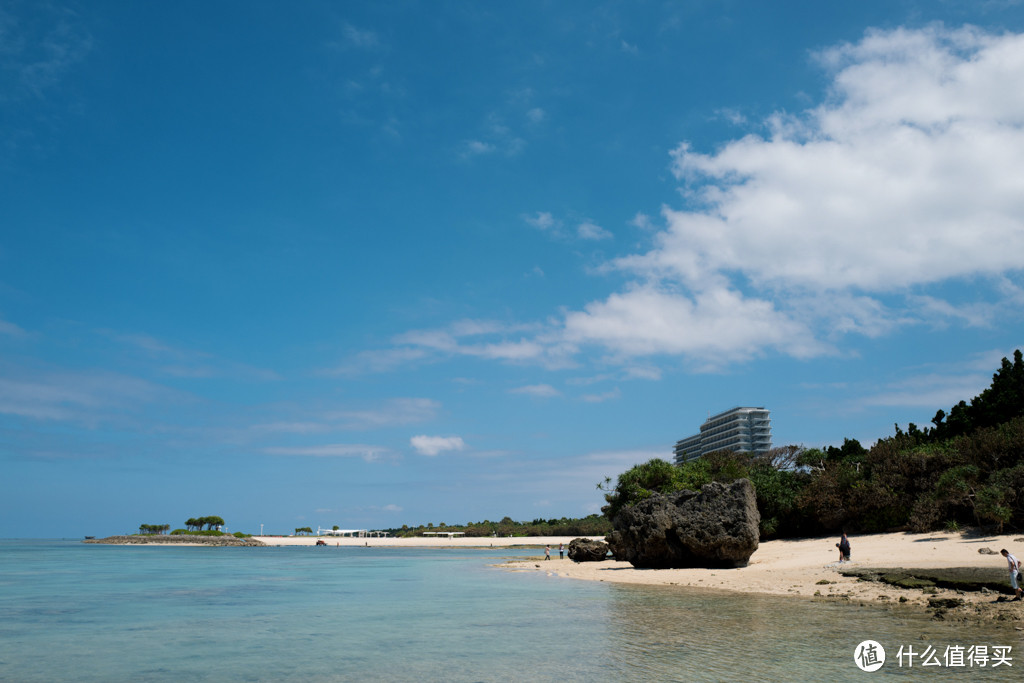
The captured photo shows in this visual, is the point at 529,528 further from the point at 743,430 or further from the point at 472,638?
the point at 472,638

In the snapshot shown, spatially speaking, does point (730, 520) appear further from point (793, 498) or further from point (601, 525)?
point (601, 525)

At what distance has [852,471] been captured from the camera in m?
41.7

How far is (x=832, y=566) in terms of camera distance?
2777cm

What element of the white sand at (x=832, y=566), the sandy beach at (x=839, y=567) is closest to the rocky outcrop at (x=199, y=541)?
the sandy beach at (x=839, y=567)

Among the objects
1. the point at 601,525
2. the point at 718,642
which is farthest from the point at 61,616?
the point at 601,525

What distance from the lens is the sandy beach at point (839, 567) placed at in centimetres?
2200

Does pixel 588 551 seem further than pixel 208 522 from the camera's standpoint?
No

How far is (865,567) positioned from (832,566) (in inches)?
64.8

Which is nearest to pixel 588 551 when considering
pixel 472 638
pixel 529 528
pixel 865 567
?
pixel 865 567

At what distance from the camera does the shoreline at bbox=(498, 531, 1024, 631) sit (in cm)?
1827

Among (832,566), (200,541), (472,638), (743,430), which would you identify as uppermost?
(743,430)

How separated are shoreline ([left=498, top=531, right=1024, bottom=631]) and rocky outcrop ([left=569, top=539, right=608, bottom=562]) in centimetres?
870

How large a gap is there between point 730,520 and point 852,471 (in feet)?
50.0

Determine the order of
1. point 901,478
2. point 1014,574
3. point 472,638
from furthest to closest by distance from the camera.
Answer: point 901,478
point 1014,574
point 472,638
